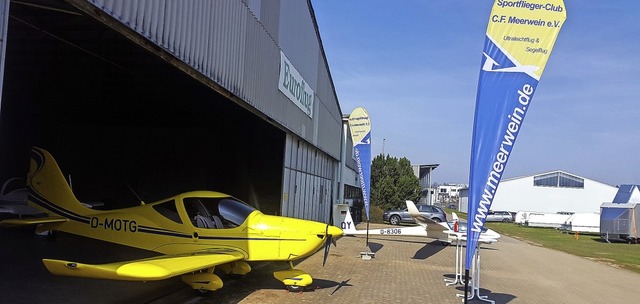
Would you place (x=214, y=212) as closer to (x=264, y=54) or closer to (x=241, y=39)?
(x=241, y=39)

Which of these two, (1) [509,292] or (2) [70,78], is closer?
(1) [509,292]

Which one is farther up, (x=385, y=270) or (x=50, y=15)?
(x=50, y=15)

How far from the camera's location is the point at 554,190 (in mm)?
71688

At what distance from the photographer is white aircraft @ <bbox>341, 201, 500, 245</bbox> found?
1062cm

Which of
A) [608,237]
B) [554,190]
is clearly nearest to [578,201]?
[554,190]

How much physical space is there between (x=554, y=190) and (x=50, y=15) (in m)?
75.1

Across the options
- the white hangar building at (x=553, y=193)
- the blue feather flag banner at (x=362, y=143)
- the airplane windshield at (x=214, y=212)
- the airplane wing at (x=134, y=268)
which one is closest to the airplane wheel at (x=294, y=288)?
the airplane windshield at (x=214, y=212)

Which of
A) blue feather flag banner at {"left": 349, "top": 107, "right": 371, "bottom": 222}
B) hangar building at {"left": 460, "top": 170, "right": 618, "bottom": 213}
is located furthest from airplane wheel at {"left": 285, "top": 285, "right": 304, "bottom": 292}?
hangar building at {"left": 460, "top": 170, "right": 618, "bottom": 213}

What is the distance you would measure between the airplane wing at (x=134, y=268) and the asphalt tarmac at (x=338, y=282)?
1.02m

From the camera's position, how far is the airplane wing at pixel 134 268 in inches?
217

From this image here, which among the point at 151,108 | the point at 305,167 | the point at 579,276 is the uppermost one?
the point at 151,108

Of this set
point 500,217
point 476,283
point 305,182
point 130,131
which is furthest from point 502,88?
point 500,217

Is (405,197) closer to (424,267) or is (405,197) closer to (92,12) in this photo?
(424,267)

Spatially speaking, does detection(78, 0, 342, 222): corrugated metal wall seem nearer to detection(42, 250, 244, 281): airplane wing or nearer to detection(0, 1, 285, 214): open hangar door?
detection(0, 1, 285, 214): open hangar door
